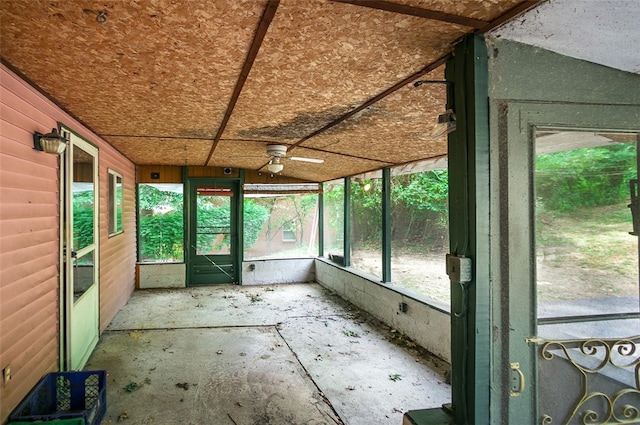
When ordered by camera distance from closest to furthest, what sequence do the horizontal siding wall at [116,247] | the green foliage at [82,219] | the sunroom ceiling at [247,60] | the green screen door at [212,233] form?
the sunroom ceiling at [247,60]
the green foliage at [82,219]
the horizontal siding wall at [116,247]
the green screen door at [212,233]

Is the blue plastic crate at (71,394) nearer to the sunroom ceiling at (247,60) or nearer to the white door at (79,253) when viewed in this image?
the white door at (79,253)

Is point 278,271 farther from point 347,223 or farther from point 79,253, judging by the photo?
point 79,253

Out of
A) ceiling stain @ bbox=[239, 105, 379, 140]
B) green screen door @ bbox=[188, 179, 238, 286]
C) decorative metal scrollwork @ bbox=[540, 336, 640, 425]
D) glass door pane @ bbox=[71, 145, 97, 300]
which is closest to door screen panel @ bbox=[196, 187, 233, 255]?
green screen door @ bbox=[188, 179, 238, 286]

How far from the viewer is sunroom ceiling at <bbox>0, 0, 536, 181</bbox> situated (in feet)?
4.66

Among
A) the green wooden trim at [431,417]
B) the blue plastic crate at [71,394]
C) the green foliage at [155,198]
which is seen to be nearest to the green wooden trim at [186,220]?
the green foliage at [155,198]

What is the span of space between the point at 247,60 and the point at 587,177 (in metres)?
1.85

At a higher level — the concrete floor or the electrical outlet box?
the electrical outlet box

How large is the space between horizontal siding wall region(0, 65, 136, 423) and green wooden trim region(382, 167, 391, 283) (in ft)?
12.3

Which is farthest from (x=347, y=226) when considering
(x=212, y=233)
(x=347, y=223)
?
(x=212, y=233)

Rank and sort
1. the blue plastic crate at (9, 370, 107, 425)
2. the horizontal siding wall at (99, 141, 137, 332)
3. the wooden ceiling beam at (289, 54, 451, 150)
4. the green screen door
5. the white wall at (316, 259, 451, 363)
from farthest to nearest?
the green screen door, the horizontal siding wall at (99, 141, 137, 332), the white wall at (316, 259, 451, 363), the blue plastic crate at (9, 370, 107, 425), the wooden ceiling beam at (289, 54, 451, 150)

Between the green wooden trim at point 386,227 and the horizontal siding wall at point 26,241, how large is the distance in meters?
3.76

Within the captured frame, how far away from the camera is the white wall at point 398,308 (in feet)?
12.0

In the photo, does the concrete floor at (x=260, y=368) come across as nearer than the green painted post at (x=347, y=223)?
Yes

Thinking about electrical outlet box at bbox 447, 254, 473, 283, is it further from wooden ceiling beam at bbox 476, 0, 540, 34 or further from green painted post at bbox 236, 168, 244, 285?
green painted post at bbox 236, 168, 244, 285
